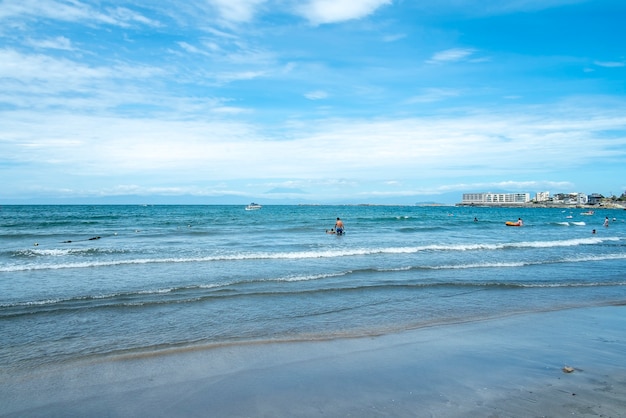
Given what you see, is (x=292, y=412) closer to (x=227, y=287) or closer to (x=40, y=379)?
(x=40, y=379)

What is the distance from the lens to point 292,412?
20.5 ft

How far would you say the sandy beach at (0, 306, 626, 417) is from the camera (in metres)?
6.38

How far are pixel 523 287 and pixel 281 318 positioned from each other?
9.56m

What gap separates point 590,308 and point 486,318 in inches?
145

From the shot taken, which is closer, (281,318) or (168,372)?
(168,372)

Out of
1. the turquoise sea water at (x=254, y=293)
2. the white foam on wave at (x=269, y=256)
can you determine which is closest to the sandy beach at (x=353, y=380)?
the turquoise sea water at (x=254, y=293)

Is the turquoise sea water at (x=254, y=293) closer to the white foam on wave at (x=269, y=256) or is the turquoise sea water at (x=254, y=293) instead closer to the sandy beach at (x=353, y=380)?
the white foam on wave at (x=269, y=256)

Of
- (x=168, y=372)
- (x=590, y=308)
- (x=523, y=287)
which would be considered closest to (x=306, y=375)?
(x=168, y=372)

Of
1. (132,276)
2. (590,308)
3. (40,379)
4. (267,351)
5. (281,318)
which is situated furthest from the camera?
(132,276)

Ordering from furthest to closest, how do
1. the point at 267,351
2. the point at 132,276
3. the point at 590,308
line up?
1. the point at 132,276
2. the point at 590,308
3. the point at 267,351

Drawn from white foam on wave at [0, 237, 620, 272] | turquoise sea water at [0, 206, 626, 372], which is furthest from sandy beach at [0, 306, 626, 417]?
white foam on wave at [0, 237, 620, 272]

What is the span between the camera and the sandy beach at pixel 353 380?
6.38 m

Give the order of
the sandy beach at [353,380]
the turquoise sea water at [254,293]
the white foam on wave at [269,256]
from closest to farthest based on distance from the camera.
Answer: the sandy beach at [353,380] → the turquoise sea water at [254,293] → the white foam on wave at [269,256]

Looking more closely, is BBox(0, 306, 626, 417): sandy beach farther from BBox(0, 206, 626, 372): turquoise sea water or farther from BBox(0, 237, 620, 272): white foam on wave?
BBox(0, 237, 620, 272): white foam on wave
